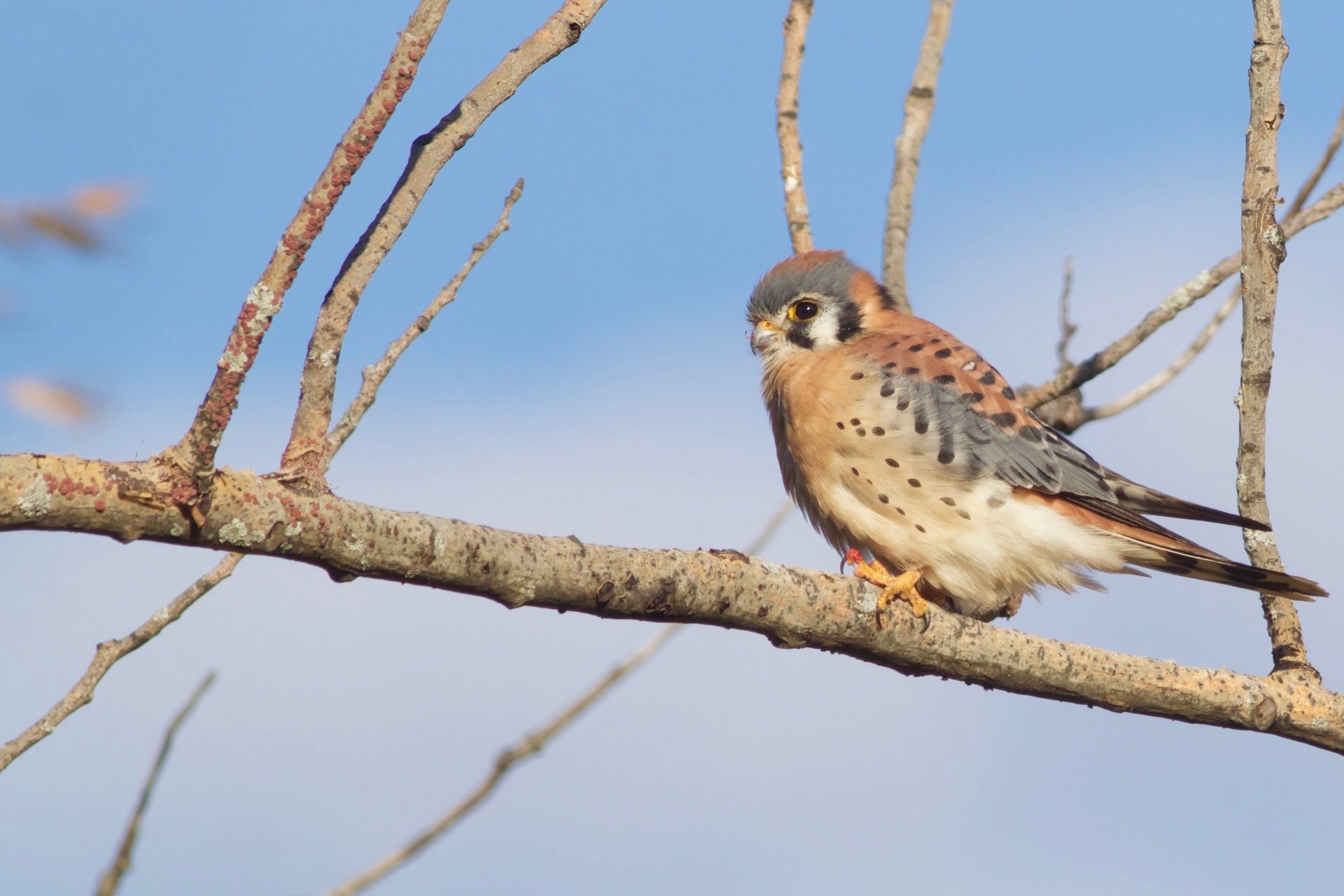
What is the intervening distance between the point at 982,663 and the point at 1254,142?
1.54 meters

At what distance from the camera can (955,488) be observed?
13.8 ft

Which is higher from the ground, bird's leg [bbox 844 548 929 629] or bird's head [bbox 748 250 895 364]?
bird's head [bbox 748 250 895 364]

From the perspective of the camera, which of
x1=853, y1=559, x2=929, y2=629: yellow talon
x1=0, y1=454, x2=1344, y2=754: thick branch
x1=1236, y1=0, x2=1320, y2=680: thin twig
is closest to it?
x1=0, y1=454, x2=1344, y2=754: thick branch

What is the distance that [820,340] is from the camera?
485 centimetres

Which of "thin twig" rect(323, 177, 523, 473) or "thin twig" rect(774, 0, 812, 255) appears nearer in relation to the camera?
"thin twig" rect(323, 177, 523, 473)

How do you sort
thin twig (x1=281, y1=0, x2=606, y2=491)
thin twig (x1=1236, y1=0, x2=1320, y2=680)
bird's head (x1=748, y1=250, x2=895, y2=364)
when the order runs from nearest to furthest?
thin twig (x1=281, y1=0, x2=606, y2=491) < thin twig (x1=1236, y1=0, x2=1320, y2=680) < bird's head (x1=748, y1=250, x2=895, y2=364)

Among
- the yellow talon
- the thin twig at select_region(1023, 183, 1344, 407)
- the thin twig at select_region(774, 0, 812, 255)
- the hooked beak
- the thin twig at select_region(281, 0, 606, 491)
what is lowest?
the yellow talon

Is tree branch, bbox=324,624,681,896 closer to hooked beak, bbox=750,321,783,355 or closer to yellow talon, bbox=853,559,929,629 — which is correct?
yellow talon, bbox=853,559,929,629

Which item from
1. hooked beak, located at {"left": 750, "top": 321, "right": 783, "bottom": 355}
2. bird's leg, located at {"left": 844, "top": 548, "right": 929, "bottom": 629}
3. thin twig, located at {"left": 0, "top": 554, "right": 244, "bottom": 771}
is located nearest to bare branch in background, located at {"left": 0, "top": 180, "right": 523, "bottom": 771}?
thin twig, located at {"left": 0, "top": 554, "right": 244, "bottom": 771}

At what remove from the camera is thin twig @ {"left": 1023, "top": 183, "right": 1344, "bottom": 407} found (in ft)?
13.7

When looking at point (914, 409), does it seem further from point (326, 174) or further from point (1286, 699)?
point (326, 174)

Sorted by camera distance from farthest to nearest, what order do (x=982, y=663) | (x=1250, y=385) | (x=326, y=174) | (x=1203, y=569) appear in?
(x=1203, y=569) → (x=1250, y=385) → (x=982, y=663) → (x=326, y=174)

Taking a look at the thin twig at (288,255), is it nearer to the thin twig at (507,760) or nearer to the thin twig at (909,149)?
the thin twig at (507,760)

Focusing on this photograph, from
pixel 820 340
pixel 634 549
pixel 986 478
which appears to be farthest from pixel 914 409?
pixel 634 549
